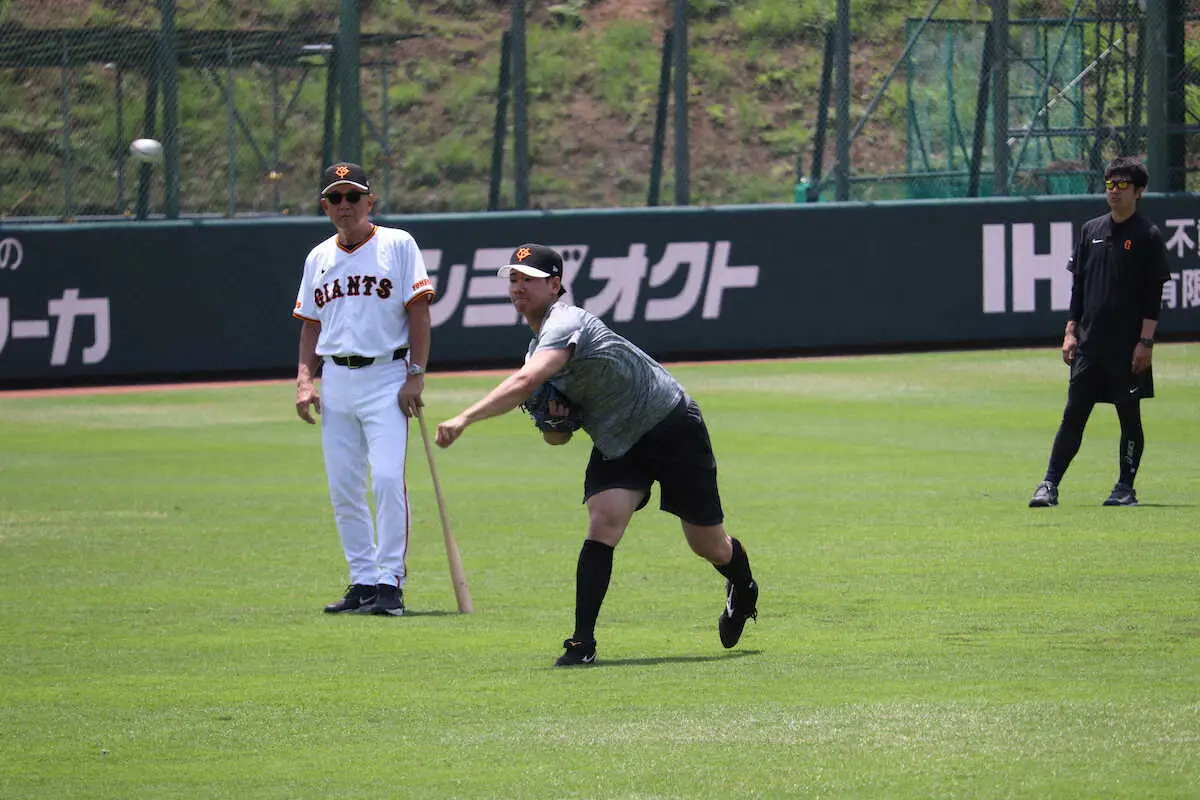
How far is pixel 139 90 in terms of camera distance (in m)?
22.1

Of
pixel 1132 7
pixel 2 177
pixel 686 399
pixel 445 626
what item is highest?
pixel 1132 7

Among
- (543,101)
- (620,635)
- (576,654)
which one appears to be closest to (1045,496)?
(620,635)

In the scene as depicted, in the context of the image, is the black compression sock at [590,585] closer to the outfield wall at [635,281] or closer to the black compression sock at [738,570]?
the black compression sock at [738,570]

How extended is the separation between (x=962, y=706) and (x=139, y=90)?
17470mm

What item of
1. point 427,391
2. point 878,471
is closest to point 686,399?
point 878,471

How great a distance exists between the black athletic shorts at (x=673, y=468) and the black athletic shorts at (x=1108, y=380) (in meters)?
4.96

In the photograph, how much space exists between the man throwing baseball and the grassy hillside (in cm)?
1533

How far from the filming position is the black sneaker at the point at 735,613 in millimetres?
7695

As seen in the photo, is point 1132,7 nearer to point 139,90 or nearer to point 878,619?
point 139,90

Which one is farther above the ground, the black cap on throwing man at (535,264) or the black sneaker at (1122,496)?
the black cap on throwing man at (535,264)

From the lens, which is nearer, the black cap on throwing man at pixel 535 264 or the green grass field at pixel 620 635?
the green grass field at pixel 620 635

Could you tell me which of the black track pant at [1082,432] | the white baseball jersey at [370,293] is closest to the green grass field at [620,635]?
the black track pant at [1082,432]

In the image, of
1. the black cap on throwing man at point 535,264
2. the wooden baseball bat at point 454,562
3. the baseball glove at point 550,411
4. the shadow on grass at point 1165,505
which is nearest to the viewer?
the black cap on throwing man at point 535,264

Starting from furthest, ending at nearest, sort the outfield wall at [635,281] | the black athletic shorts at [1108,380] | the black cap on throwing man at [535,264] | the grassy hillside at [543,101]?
the grassy hillside at [543,101] → the outfield wall at [635,281] → the black athletic shorts at [1108,380] → the black cap on throwing man at [535,264]
